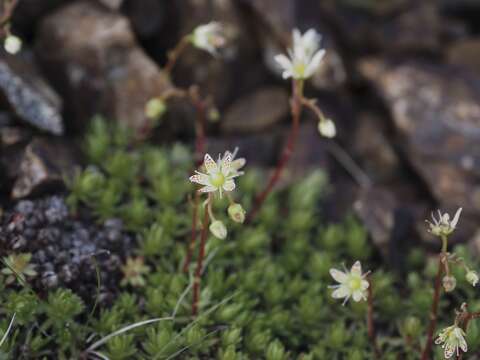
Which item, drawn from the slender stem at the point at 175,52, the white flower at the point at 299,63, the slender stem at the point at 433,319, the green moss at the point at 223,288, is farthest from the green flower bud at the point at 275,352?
the slender stem at the point at 175,52

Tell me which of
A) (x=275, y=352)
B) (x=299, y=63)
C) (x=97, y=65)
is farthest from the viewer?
(x=97, y=65)

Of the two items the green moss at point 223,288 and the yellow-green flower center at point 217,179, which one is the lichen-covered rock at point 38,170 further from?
the yellow-green flower center at point 217,179

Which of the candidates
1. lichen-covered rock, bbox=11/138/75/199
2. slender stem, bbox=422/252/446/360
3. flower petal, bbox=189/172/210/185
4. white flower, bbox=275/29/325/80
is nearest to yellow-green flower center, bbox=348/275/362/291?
slender stem, bbox=422/252/446/360

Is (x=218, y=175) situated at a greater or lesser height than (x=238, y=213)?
greater

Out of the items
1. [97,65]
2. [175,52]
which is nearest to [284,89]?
[175,52]

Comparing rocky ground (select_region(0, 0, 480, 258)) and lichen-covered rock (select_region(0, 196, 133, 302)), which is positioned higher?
rocky ground (select_region(0, 0, 480, 258))

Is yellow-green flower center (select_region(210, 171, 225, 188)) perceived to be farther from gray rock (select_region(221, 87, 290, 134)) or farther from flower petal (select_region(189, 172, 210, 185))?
gray rock (select_region(221, 87, 290, 134))

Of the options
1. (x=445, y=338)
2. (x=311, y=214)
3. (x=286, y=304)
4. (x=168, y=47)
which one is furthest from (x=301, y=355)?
(x=168, y=47)

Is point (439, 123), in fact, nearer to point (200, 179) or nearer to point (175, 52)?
point (175, 52)
